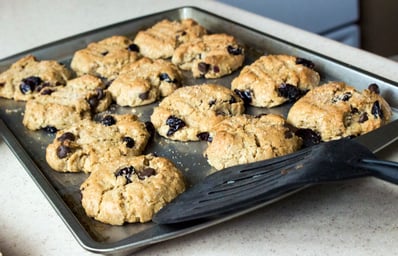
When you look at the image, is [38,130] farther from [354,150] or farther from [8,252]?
[354,150]

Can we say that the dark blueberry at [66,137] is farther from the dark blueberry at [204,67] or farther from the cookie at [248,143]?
the dark blueberry at [204,67]

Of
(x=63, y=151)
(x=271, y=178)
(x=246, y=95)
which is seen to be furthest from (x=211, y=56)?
(x=271, y=178)

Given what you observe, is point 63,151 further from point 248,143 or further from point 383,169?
point 383,169

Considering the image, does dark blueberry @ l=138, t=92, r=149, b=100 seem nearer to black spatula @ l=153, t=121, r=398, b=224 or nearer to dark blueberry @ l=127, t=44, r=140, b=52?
dark blueberry @ l=127, t=44, r=140, b=52

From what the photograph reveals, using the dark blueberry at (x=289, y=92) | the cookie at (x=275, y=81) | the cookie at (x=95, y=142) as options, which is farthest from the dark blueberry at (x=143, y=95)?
the dark blueberry at (x=289, y=92)

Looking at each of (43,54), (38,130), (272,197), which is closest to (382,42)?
(43,54)

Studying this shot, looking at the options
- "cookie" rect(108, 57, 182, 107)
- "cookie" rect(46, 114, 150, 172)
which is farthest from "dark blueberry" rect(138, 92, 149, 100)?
"cookie" rect(46, 114, 150, 172)
